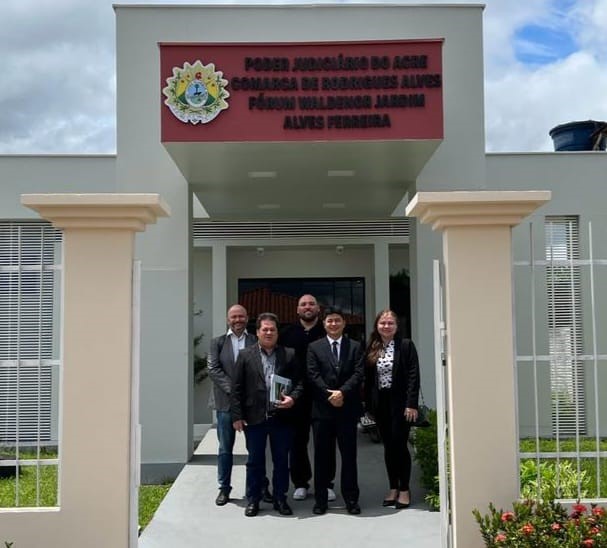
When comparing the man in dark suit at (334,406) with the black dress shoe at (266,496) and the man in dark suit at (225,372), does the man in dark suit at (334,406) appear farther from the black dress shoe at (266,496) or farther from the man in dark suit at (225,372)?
the man in dark suit at (225,372)

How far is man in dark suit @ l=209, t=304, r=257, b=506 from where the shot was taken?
632 centimetres

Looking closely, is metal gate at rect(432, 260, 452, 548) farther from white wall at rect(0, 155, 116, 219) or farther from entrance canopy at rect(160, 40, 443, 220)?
white wall at rect(0, 155, 116, 219)

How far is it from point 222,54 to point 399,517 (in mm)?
4752

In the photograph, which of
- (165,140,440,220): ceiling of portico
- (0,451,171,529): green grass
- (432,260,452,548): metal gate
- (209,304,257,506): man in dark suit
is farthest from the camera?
(165,140,440,220): ceiling of portico

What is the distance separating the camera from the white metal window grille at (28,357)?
460 cm

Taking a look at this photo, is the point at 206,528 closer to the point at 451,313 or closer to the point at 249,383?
the point at 249,383

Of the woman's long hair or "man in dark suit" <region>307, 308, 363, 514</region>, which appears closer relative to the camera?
"man in dark suit" <region>307, 308, 363, 514</region>

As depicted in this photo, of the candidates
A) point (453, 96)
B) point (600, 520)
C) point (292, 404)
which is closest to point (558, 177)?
point (453, 96)

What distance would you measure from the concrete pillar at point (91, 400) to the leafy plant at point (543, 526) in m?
2.37

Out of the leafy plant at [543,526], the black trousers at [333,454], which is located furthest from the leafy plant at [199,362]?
the leafy plant at [543,526]

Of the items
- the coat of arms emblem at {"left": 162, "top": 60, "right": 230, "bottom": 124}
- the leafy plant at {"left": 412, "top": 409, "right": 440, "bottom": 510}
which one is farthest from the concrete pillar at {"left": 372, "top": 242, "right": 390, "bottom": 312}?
the coat of arms emblem at {"left": 162, "top": 60, "right": 230, "bottom": 124}

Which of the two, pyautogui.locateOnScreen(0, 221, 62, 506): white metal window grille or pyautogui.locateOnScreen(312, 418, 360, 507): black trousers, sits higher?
pyautogui.locateOnScreen(0, 221, 62, 506): white metal window grille

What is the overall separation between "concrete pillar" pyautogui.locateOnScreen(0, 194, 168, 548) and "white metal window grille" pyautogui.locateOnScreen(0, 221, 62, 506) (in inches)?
6.2

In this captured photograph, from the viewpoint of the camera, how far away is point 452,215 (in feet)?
15.0
